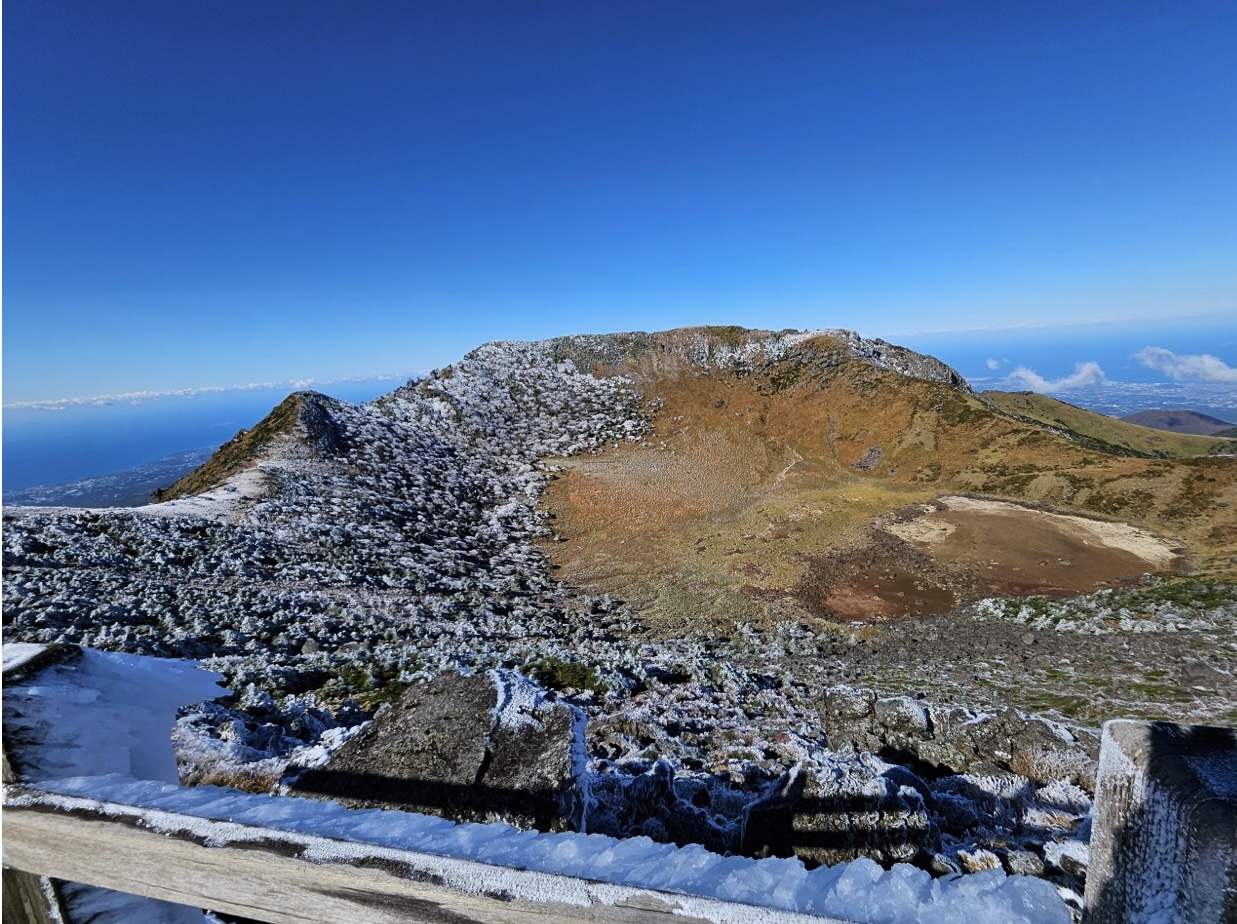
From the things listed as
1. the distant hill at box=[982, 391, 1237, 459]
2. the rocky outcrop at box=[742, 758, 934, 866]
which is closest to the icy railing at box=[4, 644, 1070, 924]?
the rocky outcrop at box=[742, 758, 934, 866]

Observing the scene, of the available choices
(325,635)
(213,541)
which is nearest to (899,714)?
(325,635)

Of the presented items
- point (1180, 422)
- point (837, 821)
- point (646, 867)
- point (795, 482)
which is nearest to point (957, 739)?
point (837, 821)

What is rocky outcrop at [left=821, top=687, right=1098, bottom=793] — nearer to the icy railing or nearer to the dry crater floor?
the dry crater floor

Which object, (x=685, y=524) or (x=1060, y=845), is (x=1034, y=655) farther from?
(x=685, y=524)

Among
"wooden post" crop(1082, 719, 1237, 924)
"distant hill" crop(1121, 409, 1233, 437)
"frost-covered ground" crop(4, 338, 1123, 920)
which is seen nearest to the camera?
"wooden post" crop(1082, 719, 1237, 924)

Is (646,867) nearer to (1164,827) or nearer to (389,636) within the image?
→ (1164,827)

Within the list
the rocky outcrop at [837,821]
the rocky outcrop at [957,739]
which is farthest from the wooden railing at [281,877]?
the rocky outcrop at [957,739]

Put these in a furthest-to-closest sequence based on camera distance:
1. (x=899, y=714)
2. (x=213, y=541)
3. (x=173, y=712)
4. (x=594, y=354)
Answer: (x=594, y=354), (x=213, y=541), (x=899, y=714), (x=173, y=712)
